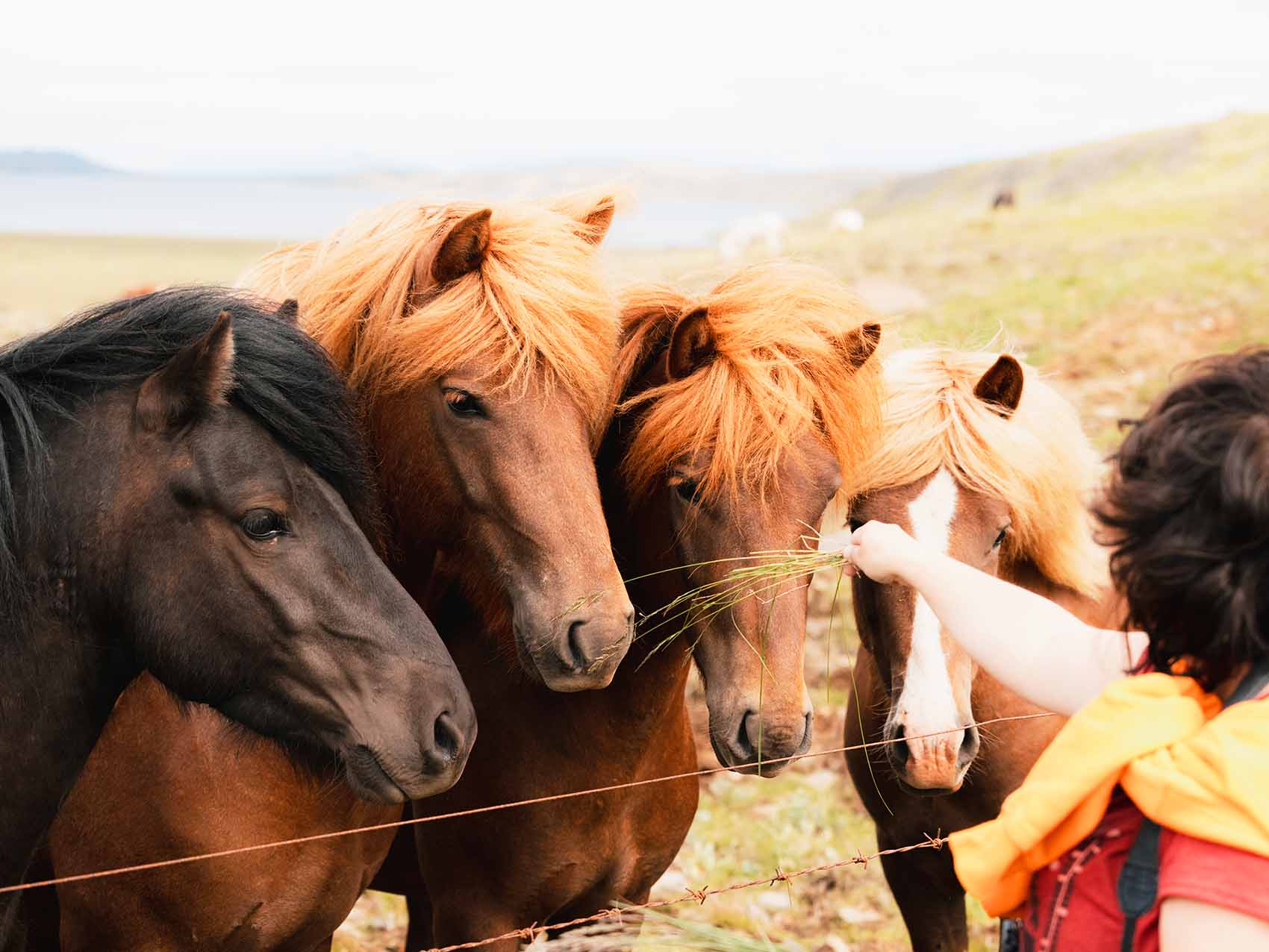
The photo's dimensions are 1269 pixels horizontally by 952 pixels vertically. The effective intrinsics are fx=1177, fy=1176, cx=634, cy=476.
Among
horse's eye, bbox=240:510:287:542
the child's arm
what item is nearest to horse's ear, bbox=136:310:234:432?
horse's eye, bbox=240:510:287:542

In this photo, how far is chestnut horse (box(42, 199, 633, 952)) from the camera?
2721 mm

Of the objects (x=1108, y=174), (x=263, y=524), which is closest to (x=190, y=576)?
(x=263, y=524)

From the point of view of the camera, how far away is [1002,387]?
3426mm

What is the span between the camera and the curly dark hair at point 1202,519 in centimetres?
154

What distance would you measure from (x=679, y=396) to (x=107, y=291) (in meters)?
37.5

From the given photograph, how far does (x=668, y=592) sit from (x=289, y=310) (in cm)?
119

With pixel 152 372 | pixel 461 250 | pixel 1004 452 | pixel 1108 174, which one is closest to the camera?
pixel 152 372

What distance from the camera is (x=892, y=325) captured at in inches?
154

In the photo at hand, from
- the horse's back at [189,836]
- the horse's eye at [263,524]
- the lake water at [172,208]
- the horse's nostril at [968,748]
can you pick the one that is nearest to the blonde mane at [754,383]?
the horse's nostril at [968,748]

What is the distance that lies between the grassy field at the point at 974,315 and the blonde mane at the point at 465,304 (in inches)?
17.0

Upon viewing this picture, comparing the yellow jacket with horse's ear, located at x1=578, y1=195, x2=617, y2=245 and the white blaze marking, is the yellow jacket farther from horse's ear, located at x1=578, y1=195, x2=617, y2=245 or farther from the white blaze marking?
horse's ear, located at x1=578, y1=195, x2=617, y2=245

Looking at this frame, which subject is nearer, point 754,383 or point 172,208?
point 754,383

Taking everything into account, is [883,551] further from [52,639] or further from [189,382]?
[52,639]

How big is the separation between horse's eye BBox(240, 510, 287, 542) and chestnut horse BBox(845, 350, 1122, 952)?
1.64 metres
